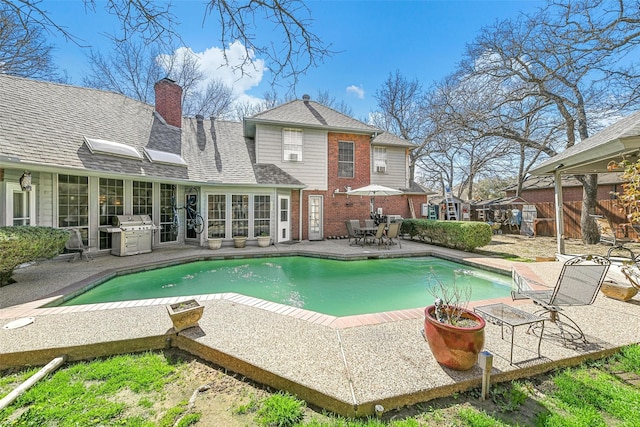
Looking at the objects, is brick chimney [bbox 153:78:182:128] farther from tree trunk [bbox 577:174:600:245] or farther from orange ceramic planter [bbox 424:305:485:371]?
tree trunk [bbox 577:174:600:245]

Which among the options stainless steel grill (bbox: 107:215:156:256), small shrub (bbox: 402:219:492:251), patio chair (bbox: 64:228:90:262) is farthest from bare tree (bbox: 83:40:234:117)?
small shrub (bbox: 402:219:492:251)

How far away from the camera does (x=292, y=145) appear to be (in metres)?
12.4

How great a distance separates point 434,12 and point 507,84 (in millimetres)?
6193

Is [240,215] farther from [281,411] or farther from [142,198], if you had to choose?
[281,411]

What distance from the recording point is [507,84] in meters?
12.3

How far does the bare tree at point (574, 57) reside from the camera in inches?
336

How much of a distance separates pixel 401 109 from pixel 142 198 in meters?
21.0

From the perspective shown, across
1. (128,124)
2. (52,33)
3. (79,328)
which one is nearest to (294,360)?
(79,328)

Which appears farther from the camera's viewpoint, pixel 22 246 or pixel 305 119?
pixel 305 119

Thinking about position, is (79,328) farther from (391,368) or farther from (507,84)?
(507,84)

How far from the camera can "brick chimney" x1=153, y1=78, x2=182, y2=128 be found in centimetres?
1203

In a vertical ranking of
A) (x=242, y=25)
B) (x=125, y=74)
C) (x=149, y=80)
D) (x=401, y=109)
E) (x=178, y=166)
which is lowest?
(x=178, y=166)

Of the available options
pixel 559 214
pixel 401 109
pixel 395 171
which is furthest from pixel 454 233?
pixel 401 109

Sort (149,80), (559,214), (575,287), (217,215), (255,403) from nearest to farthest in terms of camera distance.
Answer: (255,403)
(575,287)
(559,214)
(217,215)
(149,80)
